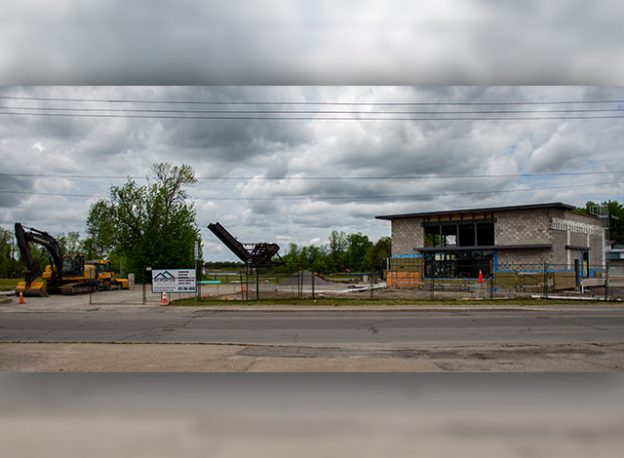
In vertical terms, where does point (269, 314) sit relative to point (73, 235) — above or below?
below

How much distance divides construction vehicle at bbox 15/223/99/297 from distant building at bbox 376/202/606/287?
20.0 m

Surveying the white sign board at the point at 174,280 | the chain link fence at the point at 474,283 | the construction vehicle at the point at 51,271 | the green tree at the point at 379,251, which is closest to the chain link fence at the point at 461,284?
the chain link fence at the point at 474,283

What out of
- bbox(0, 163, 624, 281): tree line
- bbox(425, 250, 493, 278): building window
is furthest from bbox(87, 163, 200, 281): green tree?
bbox(425, 250, 493, 278): building window

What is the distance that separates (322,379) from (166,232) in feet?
169

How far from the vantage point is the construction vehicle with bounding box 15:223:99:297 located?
31359 mm

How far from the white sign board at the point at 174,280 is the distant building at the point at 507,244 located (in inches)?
611

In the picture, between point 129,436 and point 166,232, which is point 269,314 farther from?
point 166,232

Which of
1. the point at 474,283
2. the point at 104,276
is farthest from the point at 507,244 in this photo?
the point at 104,276

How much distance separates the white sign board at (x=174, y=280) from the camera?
84.7 ft

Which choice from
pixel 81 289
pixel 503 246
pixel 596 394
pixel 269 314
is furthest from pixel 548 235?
pixel 596 394

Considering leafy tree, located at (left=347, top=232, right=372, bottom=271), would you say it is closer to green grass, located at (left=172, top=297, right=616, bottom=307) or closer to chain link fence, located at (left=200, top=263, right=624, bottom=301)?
chain link fence, located at (left=200, top=263, right=624, bottom=301)

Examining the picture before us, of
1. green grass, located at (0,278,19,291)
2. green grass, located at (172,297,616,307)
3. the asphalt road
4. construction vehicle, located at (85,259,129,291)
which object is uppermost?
construction vehicle, located at (85,259,129,291)

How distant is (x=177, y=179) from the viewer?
59.0 meters

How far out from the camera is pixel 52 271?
34.4 m
